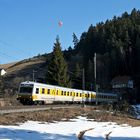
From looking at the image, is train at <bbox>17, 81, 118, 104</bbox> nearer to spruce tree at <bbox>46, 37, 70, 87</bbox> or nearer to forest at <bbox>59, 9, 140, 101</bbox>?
spruce tree at <bbox>46, 37, 70, 87</bbox>

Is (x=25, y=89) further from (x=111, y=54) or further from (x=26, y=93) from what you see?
(x=111, y=54)

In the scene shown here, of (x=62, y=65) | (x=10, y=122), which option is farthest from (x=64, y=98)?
(x=10, y=122)

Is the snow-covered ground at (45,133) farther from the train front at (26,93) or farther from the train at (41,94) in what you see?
the train front at (26,93)

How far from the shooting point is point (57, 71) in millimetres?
87125

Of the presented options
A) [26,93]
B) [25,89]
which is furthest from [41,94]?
[25,89]

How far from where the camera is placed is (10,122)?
25281mm

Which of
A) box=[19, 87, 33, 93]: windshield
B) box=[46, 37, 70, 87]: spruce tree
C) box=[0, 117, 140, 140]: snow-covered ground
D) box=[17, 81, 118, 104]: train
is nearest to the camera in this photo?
box=[0, 117, 140, 140]: snow-covered ground

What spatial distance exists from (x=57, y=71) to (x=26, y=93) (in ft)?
120

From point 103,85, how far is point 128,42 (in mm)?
23162

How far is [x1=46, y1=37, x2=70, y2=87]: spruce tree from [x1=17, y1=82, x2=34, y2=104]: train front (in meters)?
33.3

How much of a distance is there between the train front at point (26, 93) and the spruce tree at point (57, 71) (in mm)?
33313

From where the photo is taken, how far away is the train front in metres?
50.2

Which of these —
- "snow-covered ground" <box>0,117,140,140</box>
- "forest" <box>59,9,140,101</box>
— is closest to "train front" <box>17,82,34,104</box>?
"snow-covered ground" <box>0,117,140,140</box>

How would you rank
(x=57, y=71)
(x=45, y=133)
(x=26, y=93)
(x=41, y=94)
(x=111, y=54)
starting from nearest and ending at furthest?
(x=45, y=133), (x=26, y=93), (x=41, y=94), (x=57, y=71), (x=111, y=54)
